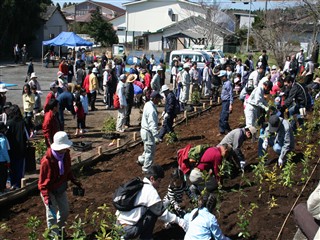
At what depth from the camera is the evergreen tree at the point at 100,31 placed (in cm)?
4522

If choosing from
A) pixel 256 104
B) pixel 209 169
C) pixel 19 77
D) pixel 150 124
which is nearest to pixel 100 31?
pixel 19 77

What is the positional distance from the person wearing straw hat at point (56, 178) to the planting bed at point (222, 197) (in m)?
0.73

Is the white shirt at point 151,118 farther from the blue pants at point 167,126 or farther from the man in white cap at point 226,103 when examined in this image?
the man in white cap at point 226,103

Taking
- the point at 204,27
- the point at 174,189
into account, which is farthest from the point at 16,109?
the point at 204,27

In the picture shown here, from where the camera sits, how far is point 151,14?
5109 cm

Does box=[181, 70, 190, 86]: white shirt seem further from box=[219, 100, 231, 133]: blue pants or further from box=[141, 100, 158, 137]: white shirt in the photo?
box=[141, 100, 158, 137]: white shirt

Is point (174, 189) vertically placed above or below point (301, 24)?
below

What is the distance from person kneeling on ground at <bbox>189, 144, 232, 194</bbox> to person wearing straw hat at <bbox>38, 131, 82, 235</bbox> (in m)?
1.87

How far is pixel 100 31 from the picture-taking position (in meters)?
46.1

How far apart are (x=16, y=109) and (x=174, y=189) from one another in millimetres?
3378

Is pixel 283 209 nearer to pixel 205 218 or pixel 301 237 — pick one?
pixel 301 237

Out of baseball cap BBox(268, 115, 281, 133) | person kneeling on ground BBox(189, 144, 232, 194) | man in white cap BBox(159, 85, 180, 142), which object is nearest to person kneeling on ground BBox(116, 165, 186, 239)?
person kneeling on ground BBox(189, 144, 232, 194)

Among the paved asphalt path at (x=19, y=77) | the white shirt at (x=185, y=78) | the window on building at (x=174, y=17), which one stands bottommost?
the paved asphalt path at (x=19, y=77)

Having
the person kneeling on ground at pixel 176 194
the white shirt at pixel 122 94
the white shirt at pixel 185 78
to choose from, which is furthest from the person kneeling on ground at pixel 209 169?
the white shirt at pixel 185 78
